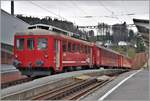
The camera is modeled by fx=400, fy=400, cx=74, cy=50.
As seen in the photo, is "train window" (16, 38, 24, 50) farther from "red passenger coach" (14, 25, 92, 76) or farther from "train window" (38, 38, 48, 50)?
"train window" (38, 38, 48, 50)

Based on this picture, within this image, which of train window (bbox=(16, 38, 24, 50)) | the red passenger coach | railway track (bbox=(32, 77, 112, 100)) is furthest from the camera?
train window (bbox=(16, 38, 24, 50))

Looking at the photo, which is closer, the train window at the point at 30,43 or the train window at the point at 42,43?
the train window at the point at 42,43

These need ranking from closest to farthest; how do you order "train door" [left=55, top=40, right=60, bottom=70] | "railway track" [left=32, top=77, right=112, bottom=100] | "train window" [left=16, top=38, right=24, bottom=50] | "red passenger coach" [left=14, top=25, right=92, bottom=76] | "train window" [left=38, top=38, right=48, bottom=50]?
1. "railway track" [left=32, top=77, right=112, bottom=100]
2. "red passenger coach" [left=14, top=25, right=92, bottom=76]
3. "train window" [left=38, top=38, right=48, bottom=50]
4. "train door" [left=55, top=40, right=60, bottom=70]
5. "train window" [left=16, top=38, right=24, bottom=50]

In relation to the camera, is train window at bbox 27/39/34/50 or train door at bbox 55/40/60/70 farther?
train window at bbox 27/39/34/50

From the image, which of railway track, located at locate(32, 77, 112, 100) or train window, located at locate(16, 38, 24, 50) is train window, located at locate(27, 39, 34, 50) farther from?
railway track, located at locate(32, 77, 112, 100)

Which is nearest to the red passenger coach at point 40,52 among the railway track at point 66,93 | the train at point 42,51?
the train at point 42,51

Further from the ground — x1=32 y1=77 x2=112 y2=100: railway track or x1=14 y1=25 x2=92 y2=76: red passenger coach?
x1=14 y1=25 x2=92 y2=76: red passenger coach

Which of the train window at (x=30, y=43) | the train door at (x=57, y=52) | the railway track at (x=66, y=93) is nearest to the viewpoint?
the railway track at (x=66, y=93)

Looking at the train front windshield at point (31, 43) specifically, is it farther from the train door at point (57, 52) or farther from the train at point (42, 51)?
the train door at point (57, 52)

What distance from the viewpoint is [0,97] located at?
42.2 ft

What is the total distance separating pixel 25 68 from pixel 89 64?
10428mm

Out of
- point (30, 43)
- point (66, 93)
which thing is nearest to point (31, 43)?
point (30, 43)

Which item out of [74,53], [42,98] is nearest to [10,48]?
[74,53]

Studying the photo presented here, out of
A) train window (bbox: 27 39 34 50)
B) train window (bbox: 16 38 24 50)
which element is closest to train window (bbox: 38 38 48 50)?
train window (bbox: 27 39 34 50)
